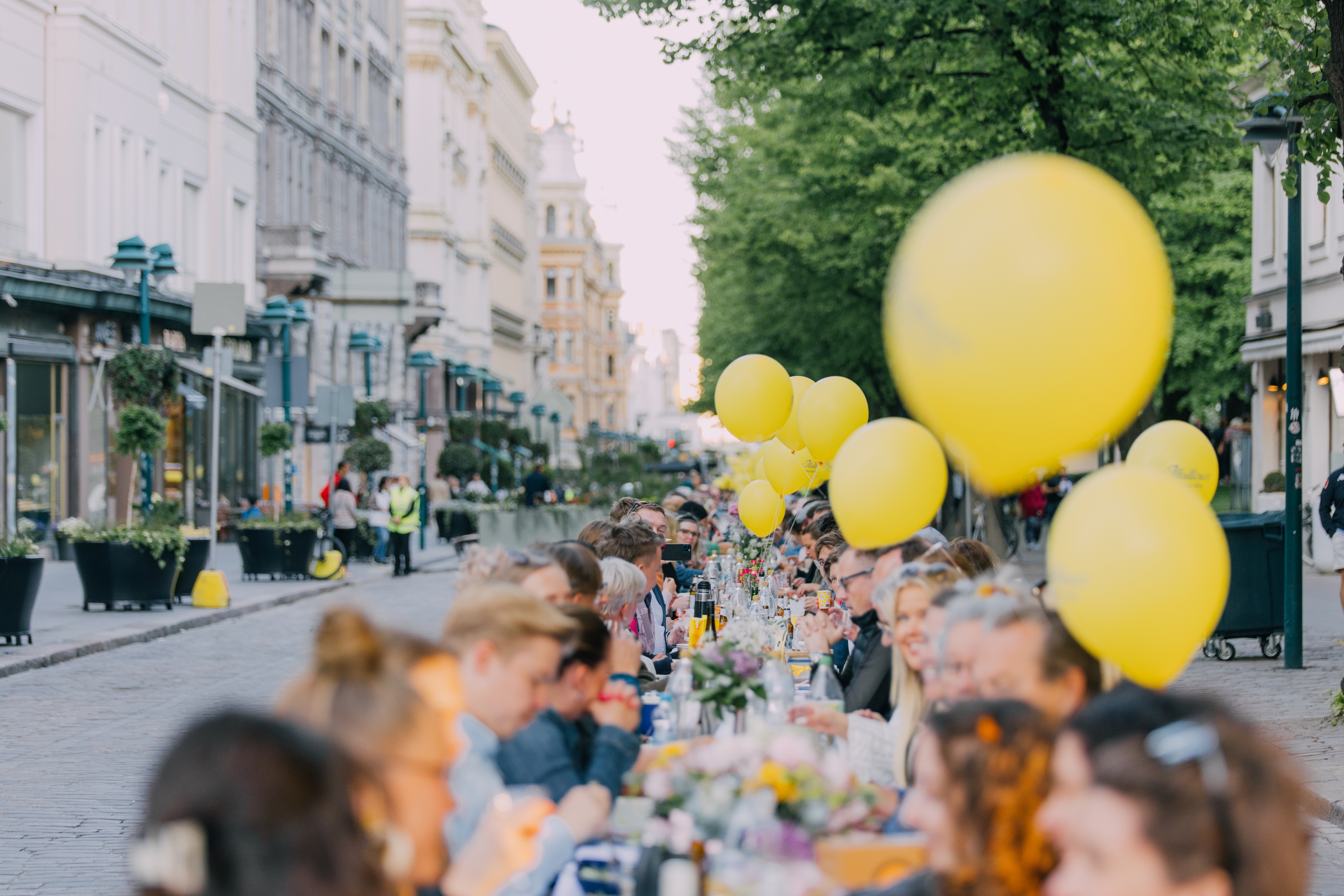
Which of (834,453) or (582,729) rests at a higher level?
(834,453)

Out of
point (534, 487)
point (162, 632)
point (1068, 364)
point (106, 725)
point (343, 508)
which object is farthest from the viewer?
point (534, 487)

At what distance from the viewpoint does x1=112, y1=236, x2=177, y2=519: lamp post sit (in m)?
19.0

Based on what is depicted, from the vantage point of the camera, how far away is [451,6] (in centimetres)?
6519

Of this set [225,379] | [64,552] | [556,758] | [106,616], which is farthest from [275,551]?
[556,758]

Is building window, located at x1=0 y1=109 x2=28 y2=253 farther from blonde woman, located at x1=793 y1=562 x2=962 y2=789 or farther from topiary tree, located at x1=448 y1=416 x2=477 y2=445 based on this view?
topiary tree, located at x1=448 y1=416 x2=477 y2=445

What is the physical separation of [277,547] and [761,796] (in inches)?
849

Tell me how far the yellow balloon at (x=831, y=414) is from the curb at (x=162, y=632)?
8.06 m

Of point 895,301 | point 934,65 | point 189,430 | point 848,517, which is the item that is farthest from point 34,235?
point 895,301

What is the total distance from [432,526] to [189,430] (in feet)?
51.0

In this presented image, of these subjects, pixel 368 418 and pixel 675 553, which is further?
pixel 368 418

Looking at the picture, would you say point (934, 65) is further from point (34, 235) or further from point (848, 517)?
point (34, 235)

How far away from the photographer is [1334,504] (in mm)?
13000

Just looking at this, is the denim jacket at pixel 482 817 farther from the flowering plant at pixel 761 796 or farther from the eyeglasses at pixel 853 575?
the eyeglasses at pixel 853 575

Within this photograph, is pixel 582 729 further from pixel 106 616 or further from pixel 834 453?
pixel 106 616
